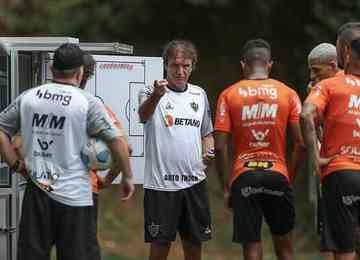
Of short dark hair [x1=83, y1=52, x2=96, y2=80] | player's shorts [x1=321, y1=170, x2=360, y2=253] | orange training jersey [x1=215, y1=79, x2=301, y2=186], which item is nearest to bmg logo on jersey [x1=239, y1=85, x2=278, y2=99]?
orange training jersey [x1=215, y1=79, x2=301, y2=186]

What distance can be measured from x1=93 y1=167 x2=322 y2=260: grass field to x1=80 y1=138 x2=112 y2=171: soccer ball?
21.2ft

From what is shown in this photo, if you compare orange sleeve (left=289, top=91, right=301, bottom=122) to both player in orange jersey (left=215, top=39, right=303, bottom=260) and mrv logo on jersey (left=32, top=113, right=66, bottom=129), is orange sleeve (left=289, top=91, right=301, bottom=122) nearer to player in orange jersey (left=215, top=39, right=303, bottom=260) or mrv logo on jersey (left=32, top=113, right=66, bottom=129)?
player in orange jersey (left=215, top=39, right=303, bottom=260)

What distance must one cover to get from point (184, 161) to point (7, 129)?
6.01ft

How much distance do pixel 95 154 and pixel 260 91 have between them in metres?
1.62

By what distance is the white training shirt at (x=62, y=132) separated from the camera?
8.00 m

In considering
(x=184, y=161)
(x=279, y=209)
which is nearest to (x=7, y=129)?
(x=184, y=161)

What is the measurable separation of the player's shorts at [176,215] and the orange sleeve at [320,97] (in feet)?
5.11

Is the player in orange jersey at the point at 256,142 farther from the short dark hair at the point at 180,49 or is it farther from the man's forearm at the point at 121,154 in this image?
the man's forearm at the point at 121,154

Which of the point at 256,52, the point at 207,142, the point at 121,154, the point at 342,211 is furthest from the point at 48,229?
the point at 256,52

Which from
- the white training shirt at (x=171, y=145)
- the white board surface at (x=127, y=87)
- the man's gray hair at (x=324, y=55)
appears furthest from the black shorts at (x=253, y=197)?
the white board surface at (x=127, y=87)

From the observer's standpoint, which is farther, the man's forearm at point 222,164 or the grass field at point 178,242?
the grass field at point 178,242

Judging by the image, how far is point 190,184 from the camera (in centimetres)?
947

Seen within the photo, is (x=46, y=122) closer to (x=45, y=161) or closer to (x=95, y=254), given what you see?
(x=45, y=161)

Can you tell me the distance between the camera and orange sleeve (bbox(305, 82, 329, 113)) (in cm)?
841
